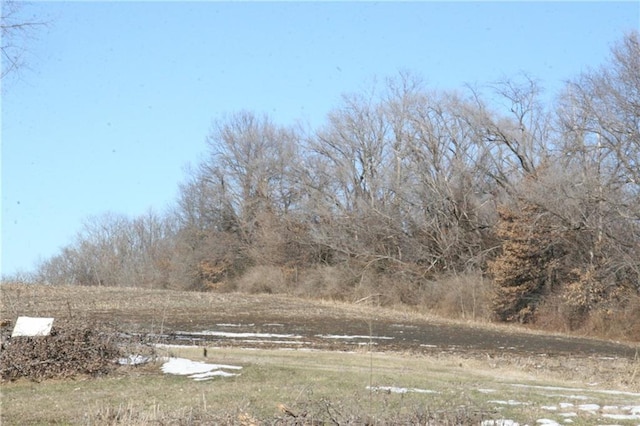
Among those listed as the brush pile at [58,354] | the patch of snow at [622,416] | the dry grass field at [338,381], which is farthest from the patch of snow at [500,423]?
the brush pile at [58,354]

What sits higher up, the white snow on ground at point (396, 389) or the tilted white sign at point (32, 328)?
the tilted white sign at point (32, 328)

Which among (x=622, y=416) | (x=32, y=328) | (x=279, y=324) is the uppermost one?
(x=32, y=328)

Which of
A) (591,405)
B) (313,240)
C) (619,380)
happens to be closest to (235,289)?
(313,240)

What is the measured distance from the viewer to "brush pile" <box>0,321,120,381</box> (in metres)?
15.1

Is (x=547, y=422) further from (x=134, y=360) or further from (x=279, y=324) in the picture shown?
(x=279, y=324)

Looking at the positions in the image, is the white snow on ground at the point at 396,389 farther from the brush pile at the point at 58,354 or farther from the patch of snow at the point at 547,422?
the brush pile at the point at 58,354

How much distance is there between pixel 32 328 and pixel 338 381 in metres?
6.06

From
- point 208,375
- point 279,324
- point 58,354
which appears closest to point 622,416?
point 208,375

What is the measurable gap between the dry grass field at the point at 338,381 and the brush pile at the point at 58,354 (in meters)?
0.26

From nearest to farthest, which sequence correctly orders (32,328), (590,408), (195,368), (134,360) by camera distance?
(590,408) → (32,328) → (195,368) → (134,360)

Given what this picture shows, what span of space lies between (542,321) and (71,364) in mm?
31102

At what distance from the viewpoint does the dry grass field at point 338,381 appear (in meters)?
10.7

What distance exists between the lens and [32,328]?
15.7 metres

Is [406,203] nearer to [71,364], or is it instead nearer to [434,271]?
[434,271]
